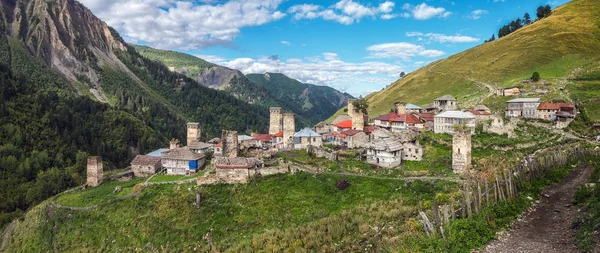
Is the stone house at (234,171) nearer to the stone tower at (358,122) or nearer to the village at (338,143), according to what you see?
the village at (338,143)

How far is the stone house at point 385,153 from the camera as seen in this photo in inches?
1891

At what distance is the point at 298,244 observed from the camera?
92.5 ft

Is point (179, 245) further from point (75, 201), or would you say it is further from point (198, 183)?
point (75, 201)

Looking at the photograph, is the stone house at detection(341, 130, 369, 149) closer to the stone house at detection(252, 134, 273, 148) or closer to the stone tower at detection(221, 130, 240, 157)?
the stone house at detection(252, 134, 273, 148)

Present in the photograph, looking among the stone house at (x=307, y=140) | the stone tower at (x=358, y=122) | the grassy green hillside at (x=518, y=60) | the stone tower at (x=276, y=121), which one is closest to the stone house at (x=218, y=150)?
the stone house at (x=307, y=140)

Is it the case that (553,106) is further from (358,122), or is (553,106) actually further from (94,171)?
(94,171)

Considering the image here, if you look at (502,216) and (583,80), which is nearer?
(502,216)

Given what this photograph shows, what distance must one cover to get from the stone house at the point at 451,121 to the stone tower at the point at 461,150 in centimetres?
1827

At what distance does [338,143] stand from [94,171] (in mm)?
41175

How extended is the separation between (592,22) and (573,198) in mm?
139192

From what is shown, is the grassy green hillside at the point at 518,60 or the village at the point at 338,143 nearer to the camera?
the village at the point at 338,143

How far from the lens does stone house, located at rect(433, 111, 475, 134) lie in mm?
60656

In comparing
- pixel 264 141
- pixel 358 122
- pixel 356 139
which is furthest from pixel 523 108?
pixel 264 141

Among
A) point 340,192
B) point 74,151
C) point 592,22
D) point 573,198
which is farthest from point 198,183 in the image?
point 592,22
